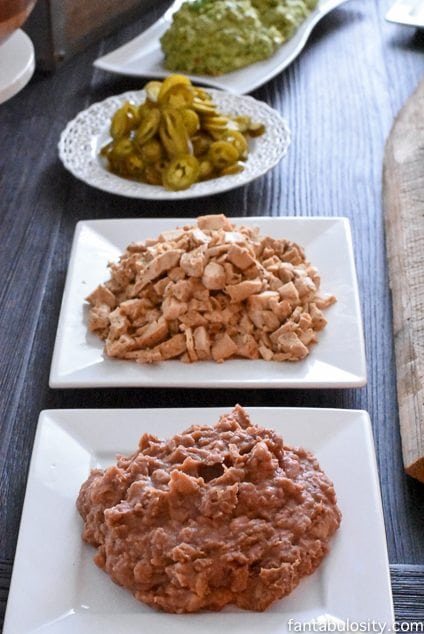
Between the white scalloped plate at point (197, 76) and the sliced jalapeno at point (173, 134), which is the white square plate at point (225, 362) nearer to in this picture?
the sliced jalapeno at point (173, 134)

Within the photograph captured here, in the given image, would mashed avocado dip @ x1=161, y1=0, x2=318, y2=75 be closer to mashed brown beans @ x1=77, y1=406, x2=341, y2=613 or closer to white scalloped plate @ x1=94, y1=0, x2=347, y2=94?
white scalloped plate @ x1=94, y1=0, x2=347, y2=94

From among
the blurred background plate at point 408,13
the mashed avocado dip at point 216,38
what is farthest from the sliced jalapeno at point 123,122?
the blurred background plate at point 408,13

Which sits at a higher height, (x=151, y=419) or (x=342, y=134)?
(x=151, y=419)

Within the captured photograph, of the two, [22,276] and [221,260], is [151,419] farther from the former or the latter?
[22,276]

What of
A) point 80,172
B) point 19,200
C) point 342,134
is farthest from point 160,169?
point 342,134

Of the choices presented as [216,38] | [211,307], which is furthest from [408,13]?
[211,307]

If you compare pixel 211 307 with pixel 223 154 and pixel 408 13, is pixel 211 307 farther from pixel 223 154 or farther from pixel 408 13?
pixel 408 13

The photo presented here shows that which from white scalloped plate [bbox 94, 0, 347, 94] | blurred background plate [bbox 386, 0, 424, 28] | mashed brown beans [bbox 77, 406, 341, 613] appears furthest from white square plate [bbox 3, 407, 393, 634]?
blurred background plate [bbox 386, 0, 424, 28]
